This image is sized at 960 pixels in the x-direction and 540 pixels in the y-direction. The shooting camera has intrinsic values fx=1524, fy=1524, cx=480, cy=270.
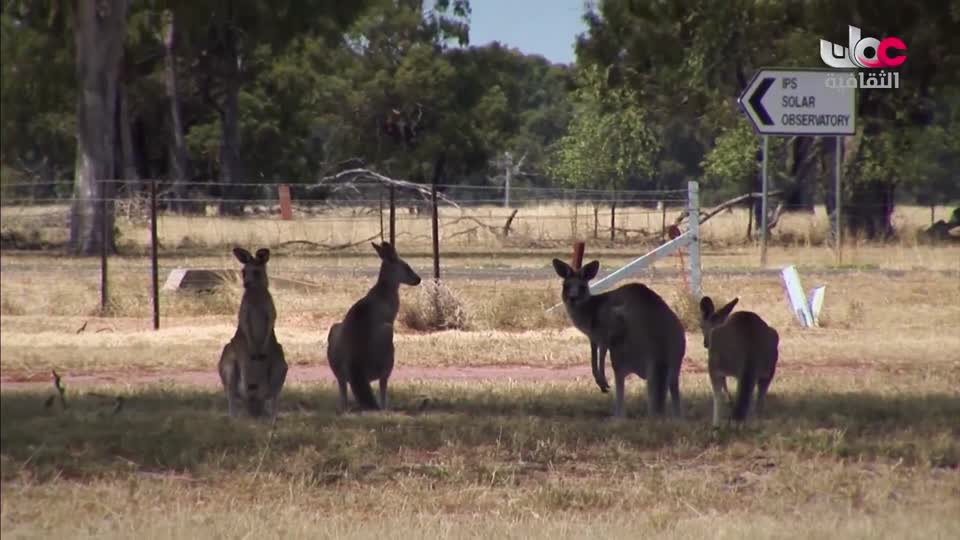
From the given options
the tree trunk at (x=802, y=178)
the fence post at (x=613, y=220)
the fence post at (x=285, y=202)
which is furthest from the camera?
Result: the tree trunk at (x=802, y=178)

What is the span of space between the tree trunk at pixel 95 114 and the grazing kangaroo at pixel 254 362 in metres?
5.43

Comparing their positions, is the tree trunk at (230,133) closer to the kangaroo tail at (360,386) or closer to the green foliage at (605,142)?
the green foliage at (605,142)

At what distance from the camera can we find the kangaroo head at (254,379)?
1021cm

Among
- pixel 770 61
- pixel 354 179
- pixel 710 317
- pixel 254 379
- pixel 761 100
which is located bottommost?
pixel 254 379

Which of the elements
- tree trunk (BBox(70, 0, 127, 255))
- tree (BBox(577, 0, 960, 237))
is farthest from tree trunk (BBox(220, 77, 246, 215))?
tree (BBox(577, 0, 960, 237))

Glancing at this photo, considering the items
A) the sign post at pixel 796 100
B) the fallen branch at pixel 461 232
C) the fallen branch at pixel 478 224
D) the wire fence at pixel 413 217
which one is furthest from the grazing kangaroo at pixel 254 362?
the fallen branch at pixel 461 232

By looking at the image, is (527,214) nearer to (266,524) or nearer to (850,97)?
(850,97)

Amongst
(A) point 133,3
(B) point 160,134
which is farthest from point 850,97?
(B) point 160,134

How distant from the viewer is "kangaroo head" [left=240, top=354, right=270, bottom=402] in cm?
1021

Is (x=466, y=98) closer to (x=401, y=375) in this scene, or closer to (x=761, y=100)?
(x=761, y=100)

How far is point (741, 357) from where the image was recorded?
411 inches

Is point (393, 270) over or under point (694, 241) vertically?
under

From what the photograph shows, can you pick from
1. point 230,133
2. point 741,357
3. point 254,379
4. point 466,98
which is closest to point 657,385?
point 741,357

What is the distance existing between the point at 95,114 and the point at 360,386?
14.3 meters
